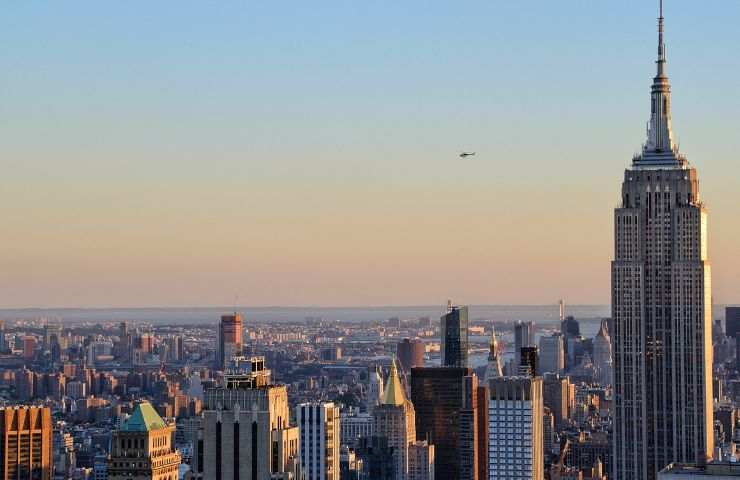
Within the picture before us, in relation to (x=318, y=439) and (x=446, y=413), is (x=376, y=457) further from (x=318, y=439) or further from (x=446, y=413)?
(x=318, y=439)

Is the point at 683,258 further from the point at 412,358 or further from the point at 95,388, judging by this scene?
the point at 95,388

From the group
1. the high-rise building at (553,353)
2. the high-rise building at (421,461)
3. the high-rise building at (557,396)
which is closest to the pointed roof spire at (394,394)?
the high-rise building at (421,461)

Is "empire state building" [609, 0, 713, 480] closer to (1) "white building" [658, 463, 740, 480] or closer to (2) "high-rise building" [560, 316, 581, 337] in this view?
(1) "white building" [658, 463, 740, 480]

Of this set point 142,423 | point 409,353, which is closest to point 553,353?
point 409,353

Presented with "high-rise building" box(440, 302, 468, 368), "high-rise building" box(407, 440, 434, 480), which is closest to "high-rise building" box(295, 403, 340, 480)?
"high-rise building" box(407, 440, 434, 480)

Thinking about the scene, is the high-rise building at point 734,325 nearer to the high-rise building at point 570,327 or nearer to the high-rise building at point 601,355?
the high-rise building at point 601,355

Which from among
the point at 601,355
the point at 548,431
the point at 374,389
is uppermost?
the point at 601,355

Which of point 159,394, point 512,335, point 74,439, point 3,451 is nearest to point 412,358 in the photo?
point 512,335
